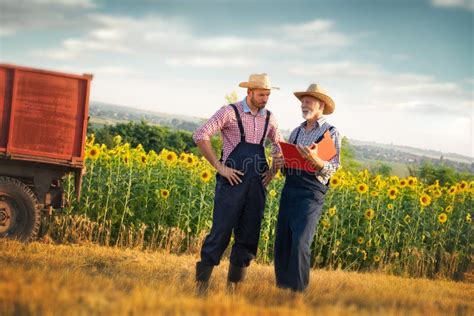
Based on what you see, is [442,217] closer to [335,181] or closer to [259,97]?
[335,181]

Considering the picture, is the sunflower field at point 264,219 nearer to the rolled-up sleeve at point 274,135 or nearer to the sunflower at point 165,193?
the sunflower at point 165,193

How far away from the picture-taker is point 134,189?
31.6 feet

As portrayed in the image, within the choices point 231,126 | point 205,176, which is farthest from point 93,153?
point 231,126

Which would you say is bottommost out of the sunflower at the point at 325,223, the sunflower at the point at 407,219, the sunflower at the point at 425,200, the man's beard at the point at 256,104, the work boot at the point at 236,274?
the work boot at the point at 236,274

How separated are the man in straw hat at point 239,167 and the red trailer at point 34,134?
316cm

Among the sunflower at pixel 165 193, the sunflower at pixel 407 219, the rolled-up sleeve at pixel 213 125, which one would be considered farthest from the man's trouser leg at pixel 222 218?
the sunflower at pixel 407 219

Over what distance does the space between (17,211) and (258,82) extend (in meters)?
4.24

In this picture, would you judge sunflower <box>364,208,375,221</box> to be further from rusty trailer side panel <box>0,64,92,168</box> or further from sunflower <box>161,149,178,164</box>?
rusty trailer side panel <box>0,64,92,168</box>

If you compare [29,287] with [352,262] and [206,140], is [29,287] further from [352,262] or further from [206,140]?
[352,262]

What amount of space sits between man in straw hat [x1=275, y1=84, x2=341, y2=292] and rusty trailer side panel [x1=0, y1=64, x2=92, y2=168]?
345 centimetres

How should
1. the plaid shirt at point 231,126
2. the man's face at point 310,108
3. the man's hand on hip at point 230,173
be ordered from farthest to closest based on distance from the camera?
the man's face at point 310,108, the plaid shirt at point 231,126, the man's hand on hip at point 230,173

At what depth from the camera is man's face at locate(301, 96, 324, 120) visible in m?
5.45

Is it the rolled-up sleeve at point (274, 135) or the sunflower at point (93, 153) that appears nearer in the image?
the rolled-up sleeve at point (274, 135)

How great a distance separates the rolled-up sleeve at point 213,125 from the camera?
5320mm
